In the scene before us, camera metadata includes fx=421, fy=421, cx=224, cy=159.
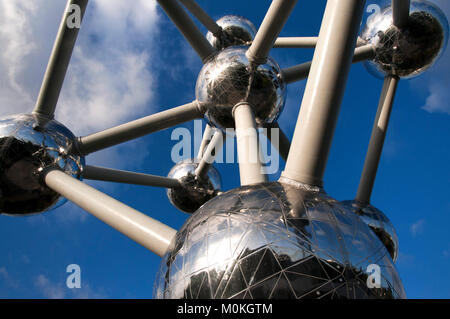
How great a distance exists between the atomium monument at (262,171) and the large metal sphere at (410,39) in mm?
18

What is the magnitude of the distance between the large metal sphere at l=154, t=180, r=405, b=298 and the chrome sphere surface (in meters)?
3.75

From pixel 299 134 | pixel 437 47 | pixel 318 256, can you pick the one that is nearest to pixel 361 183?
pixel 437 47

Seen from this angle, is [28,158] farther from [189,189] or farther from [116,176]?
[189,189]

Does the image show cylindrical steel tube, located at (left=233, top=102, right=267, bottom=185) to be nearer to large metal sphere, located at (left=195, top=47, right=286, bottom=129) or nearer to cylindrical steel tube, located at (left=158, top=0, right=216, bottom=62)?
large metal sphere, located at (left=195, top=47, right=286, bottom=129)

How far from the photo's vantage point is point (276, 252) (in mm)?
2197

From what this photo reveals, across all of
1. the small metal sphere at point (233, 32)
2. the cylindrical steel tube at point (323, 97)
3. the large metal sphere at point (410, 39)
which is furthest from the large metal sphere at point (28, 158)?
the large metal sphere at point (410, 39)

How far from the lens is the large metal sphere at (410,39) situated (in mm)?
6526

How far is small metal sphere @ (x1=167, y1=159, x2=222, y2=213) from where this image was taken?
31.1ft

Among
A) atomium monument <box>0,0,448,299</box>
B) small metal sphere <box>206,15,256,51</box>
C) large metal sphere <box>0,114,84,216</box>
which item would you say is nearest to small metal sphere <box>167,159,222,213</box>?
atomium monument <box>0,0,448,299</box>

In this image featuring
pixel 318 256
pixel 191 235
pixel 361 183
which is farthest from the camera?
pixel 361 183

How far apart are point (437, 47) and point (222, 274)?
6193 mm
